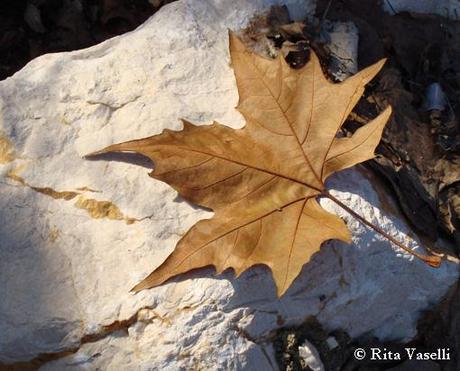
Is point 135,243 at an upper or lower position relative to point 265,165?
lower

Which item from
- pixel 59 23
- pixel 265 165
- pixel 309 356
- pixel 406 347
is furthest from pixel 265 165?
pixel 59 23

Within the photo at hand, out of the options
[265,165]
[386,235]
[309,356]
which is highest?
[265,165]

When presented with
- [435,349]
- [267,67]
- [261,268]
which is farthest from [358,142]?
[435,349]

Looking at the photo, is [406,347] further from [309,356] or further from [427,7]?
[427,7]

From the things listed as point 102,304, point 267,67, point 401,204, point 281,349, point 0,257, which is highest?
point 267,67

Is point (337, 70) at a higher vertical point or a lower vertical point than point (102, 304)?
higher

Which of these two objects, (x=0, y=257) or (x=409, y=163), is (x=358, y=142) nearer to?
(x=409, y=163)

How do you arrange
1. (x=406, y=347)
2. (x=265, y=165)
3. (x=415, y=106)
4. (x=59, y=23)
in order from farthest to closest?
1. (x=59, y=23)
2. (x=415, y=106)
3. (x=406, y=347)
4. (x=265, y=165)
